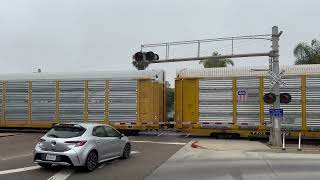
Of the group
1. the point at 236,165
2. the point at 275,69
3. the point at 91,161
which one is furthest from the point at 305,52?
the point at 91,161

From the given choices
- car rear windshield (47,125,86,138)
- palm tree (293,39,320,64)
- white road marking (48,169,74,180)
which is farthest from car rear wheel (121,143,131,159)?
palm tree (293,39,320,64)

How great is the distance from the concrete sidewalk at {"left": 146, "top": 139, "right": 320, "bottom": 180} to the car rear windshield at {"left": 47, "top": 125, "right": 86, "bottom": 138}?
2487 millimetres

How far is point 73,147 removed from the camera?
43.8ft

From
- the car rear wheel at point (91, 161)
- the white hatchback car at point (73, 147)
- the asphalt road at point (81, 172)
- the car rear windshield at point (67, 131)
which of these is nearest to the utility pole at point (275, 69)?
the asphalt road at point (81, 172)

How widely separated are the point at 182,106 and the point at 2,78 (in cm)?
1234

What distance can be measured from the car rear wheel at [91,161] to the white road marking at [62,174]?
1.61 ft

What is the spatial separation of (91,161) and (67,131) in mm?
1102

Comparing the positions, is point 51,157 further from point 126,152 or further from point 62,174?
point 126,152

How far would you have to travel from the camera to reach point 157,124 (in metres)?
29.7

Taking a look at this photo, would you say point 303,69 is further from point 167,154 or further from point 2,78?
point 2,78

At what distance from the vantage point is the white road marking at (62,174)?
41.3 feet

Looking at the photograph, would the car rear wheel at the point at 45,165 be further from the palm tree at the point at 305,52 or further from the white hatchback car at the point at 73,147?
the palm tree at the point at 305,52

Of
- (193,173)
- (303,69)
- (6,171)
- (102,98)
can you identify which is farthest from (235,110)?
(6,171)

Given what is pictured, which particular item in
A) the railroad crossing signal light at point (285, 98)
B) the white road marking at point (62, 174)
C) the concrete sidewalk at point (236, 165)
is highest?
the railroad crossing signal light at point (285, 98)
